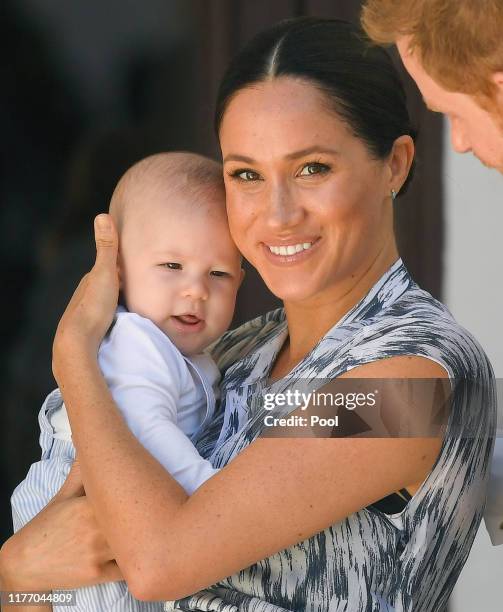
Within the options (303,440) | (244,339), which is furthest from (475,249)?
(303,440)

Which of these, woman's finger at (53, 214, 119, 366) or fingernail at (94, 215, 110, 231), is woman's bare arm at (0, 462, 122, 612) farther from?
fingernail at (94, 215, 110, 231)

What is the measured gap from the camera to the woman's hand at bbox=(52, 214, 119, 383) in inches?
75.9

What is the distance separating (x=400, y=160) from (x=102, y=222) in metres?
0.57

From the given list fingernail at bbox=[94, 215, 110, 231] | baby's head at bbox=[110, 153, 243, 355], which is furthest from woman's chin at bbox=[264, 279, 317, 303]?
fingernail at bbox=[94, 215, 110, 231]

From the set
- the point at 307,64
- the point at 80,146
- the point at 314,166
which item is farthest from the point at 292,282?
the point at 80,146

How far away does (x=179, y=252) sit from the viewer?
2.06 m

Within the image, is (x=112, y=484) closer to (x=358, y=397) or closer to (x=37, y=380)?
(x=358, y=397)

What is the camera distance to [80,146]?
3357 millimetres

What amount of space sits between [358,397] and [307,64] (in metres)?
0.63

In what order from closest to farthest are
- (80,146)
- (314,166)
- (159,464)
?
1. (159,464)
2. (314,166)
3. (80,146)

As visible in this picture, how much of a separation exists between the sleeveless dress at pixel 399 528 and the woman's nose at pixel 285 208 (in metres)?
0.23

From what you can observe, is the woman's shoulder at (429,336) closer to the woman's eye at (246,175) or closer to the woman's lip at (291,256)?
the woman's lip at (291,256)

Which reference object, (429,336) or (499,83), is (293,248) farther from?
(499,83)

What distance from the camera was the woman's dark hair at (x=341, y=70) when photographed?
1946mm
